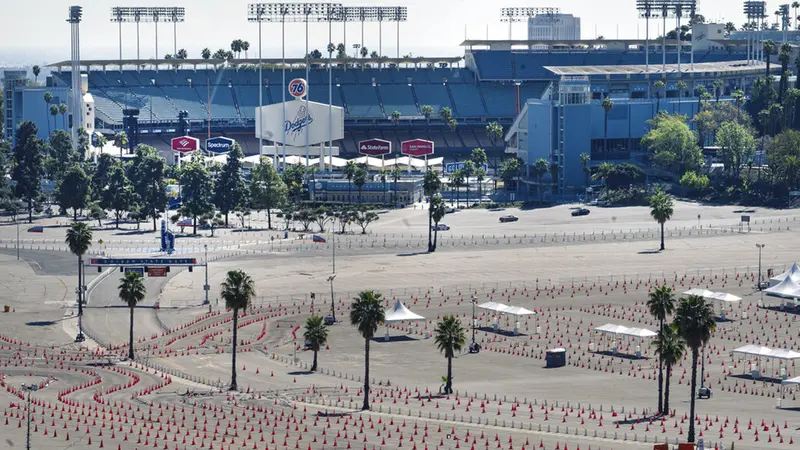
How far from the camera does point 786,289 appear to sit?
137 metres

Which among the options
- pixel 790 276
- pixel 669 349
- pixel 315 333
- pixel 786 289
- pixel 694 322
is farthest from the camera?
pixel 790 276

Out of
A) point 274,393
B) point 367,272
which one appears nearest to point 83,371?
point 274,393

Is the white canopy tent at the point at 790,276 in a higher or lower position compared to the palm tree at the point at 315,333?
higher

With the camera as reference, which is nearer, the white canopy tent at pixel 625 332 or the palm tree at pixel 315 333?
the palm tree at pixel 315 333

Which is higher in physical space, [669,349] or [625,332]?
[669,349]

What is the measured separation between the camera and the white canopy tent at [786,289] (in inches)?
5340

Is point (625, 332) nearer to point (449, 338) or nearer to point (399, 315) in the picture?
point (399, 315)

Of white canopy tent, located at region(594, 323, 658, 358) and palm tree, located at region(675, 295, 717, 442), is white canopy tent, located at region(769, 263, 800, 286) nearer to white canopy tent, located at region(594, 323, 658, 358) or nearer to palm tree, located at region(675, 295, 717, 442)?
white canopy tent, located at region(594, 323, 658, 358)

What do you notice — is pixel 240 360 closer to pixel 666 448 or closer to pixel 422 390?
pixel 422 390

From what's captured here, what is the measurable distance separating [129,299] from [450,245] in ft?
205

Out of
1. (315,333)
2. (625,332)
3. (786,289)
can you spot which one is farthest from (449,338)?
(786,289)

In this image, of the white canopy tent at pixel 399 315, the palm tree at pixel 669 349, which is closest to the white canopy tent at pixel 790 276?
the white canopy tent at pixel 399 315

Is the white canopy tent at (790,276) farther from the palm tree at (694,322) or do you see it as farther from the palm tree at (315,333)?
the palm tree at (315,333)

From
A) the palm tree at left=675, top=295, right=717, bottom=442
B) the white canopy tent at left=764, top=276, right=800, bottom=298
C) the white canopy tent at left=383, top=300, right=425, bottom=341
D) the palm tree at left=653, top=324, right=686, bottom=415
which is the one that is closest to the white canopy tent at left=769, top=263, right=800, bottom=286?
the white canopy tent at left=764, top=276, right=800, bottom=298
